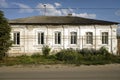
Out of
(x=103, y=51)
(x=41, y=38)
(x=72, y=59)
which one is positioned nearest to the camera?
(x=72, y=59)

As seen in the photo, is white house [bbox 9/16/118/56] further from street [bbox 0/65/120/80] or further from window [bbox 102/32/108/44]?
street [bbox 0/65/120/80]

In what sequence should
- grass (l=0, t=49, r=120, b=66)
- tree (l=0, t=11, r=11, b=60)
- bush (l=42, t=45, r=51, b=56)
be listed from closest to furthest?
grass (l=0, t=49, r=120, b=66)
tree (l=0, t=11, r=11, b=60)
bush (l=42, t=45, r=51, b=56)

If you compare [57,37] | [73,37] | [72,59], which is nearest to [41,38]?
[57,37]

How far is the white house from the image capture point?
1224 inches

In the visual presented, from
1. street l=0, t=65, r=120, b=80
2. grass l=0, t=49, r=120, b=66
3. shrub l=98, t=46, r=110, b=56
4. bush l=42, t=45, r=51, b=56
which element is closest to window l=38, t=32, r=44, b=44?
bush l=42, t=45, r=51, b=56

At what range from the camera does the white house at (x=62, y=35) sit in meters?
31.1

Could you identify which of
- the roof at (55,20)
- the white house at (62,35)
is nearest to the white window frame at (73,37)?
the white house at (62,35)

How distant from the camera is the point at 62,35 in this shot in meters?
31.2

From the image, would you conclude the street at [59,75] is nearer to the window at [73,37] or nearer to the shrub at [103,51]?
the shrub at [103,51]

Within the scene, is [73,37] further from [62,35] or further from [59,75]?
[59,75]

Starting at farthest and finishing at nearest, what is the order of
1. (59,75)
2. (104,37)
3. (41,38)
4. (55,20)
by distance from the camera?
(55,20) < (41,38) < (104,37) < (59,75)

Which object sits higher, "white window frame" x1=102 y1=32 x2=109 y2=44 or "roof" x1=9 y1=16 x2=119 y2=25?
"roof" x1=9 y1=16 x2=119 y2=25

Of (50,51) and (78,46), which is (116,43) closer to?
(78,46)

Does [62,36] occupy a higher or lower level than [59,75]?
higher
